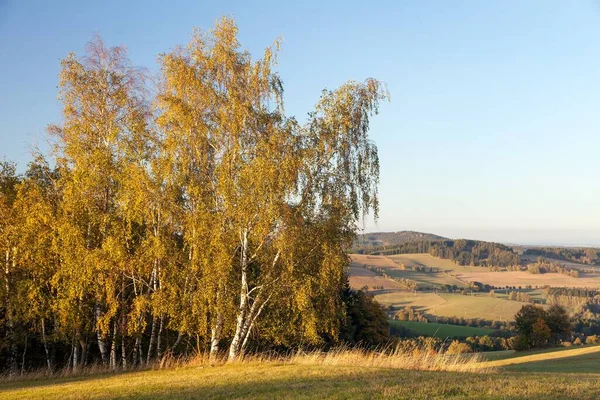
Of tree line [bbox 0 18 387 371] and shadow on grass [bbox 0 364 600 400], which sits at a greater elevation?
tree line [bbox 0 18 387 371]

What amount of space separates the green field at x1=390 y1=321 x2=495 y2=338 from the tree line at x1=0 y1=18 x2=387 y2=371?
72.7 meters

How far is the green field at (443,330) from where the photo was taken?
3555 inches

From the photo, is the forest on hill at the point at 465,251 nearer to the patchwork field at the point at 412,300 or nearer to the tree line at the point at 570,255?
the tree line at the point at 570,255

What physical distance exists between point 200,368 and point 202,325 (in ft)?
5.36

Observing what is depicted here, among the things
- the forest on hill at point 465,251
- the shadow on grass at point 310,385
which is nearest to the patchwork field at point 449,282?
the forest on hill at point 465,251

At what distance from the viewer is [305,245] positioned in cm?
2070

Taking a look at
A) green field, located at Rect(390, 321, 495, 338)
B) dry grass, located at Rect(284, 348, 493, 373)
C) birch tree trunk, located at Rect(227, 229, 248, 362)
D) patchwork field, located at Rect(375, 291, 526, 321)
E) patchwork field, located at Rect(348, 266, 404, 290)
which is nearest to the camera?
dry grass, located at Rect(284, 348, 493, 373)

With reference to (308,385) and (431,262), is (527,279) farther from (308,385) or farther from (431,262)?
(308,385)

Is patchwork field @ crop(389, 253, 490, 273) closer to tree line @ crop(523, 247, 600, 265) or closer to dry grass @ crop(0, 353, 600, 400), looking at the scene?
tree line @ crop(523, 247, 600, 265)

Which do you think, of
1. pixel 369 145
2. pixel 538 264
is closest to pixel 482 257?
pixel 538 264

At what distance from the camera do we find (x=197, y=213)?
68.3ft

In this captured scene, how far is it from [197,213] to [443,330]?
83168 mm

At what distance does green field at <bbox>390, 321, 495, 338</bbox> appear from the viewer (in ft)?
296

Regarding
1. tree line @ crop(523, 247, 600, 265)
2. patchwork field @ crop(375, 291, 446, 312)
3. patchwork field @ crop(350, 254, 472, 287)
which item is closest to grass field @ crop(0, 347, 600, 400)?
patchwork field @ crop(375, 291, 446, 312)
